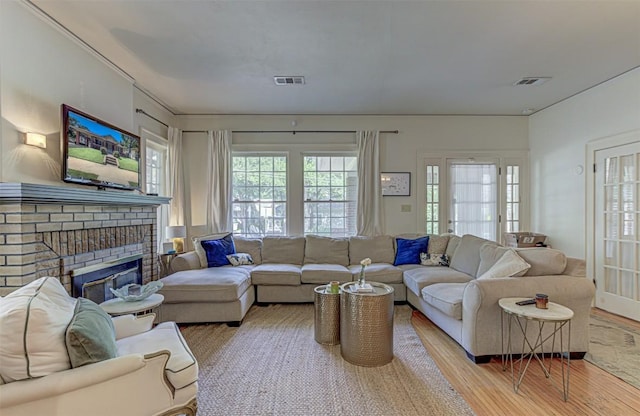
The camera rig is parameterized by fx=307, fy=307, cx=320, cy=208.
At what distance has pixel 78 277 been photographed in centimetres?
252

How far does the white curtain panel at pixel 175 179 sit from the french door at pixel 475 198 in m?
4.36

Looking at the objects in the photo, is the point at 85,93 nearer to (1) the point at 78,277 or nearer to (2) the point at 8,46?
(2) the point at 8,46

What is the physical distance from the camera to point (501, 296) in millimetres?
2396

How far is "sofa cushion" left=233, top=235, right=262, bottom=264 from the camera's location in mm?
4504

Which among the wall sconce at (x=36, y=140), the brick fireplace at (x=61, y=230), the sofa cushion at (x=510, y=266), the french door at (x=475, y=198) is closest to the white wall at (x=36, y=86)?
the wall sconce at (x=36, y=140)

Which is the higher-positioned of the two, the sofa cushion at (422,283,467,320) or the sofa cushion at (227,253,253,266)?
the sofa cushion at (227,253,253,266)

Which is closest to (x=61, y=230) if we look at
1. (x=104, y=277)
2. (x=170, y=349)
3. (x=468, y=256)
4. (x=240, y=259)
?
(x=104, y=277)

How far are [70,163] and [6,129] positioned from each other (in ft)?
1.50

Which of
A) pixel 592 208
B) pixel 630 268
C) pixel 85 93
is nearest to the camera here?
pixel 85 93

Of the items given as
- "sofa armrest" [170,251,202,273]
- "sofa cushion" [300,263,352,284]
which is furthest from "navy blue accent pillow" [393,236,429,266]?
"sofa armrest" [170,251,202,273]

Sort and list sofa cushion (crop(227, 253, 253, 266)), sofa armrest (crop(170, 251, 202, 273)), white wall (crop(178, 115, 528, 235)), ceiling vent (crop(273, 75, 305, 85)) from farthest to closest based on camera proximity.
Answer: white wall (crop(178, 115, 528, 235)), sofa cushion (crop(227, 253, 253, 266)), sofa armrest (crop(170, 251, 202, 273)), ceiling vent (crop(273, 75, 305, 85))

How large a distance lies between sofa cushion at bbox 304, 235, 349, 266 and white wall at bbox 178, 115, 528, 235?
99 cm

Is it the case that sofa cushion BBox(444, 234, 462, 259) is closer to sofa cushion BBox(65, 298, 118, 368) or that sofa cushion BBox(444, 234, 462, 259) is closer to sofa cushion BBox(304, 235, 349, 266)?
sofa cushion BBox(304, 235, 349, 266)

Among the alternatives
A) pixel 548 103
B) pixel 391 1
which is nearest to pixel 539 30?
pixel 391 1
